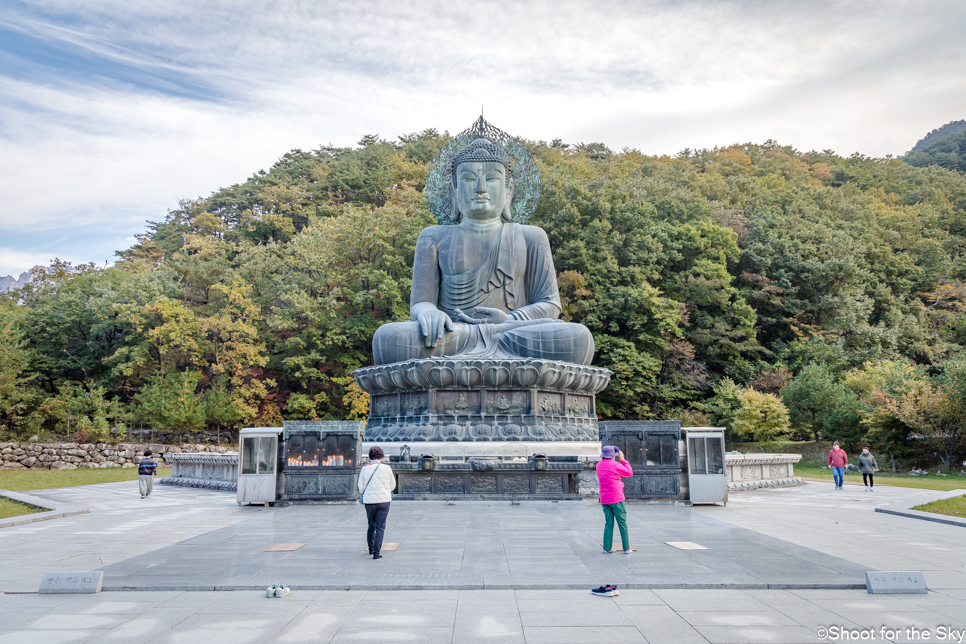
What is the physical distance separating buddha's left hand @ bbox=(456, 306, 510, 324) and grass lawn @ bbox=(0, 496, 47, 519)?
306 inches

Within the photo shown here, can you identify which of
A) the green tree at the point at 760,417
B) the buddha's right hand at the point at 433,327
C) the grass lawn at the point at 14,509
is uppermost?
the buddha's right hand at the point at 433,327

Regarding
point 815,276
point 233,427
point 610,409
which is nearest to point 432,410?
point 610,409

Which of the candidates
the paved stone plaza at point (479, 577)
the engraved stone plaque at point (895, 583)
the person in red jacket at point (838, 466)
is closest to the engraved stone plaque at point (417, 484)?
the paved stone plaza at point (479, 577)

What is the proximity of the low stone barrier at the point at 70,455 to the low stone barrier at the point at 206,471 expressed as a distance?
4.70 m

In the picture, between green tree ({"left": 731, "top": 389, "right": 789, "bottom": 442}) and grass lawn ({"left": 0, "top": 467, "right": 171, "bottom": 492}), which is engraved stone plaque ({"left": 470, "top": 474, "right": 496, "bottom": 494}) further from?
green tree ({"left": 731, "top": 389, "right": 789, "bottom": 442})

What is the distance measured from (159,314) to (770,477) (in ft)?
68.3

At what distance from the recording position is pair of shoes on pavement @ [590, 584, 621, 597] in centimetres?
423

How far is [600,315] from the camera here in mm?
24578

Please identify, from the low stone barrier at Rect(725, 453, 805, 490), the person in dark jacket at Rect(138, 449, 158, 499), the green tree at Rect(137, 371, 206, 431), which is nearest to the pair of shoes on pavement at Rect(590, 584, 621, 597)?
the low stone barrier at Rect(725, 453, 805, 490)

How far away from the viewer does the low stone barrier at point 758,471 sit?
1203 centimetres

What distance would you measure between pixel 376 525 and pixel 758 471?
968cm

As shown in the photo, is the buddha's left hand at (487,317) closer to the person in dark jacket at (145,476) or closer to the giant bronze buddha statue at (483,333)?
the giant bronze buddha statue at (483,333)

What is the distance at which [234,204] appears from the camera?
140ft

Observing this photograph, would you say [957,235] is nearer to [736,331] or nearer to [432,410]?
[736,331]
